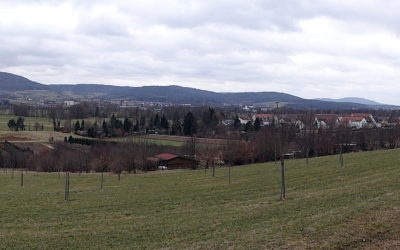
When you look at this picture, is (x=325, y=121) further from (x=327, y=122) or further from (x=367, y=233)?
(x=367, y=233)

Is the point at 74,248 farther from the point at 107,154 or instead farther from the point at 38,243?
the point at 107,154

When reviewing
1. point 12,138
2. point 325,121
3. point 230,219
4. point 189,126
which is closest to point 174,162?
point 189,126

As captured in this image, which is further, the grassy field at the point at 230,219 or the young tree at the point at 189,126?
the young tree at the point at 189,126

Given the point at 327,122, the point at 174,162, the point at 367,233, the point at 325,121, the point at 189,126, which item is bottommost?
the point at 174,162

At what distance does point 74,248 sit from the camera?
563 inches

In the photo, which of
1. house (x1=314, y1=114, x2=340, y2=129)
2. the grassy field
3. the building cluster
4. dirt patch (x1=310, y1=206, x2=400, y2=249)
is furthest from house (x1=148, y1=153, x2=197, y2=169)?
dirt patch (x1=310, y1=206, x2=400, y2=249)

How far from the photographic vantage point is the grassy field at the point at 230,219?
1257 centimetres

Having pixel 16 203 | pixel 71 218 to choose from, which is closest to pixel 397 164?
pixel 71 218

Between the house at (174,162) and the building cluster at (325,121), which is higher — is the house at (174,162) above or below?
below

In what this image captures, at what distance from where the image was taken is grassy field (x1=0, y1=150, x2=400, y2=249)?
41.2 feet

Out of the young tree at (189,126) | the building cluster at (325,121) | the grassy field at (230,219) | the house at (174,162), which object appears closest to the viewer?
the grassy field at (230,219)

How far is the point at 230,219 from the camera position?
17.0 meters

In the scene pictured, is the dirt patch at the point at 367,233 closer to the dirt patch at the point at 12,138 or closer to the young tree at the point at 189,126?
the dirt patch at the point at 12,138

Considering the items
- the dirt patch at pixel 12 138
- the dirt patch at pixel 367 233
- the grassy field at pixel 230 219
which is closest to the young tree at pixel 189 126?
the dirt patch at pixel 12 138
